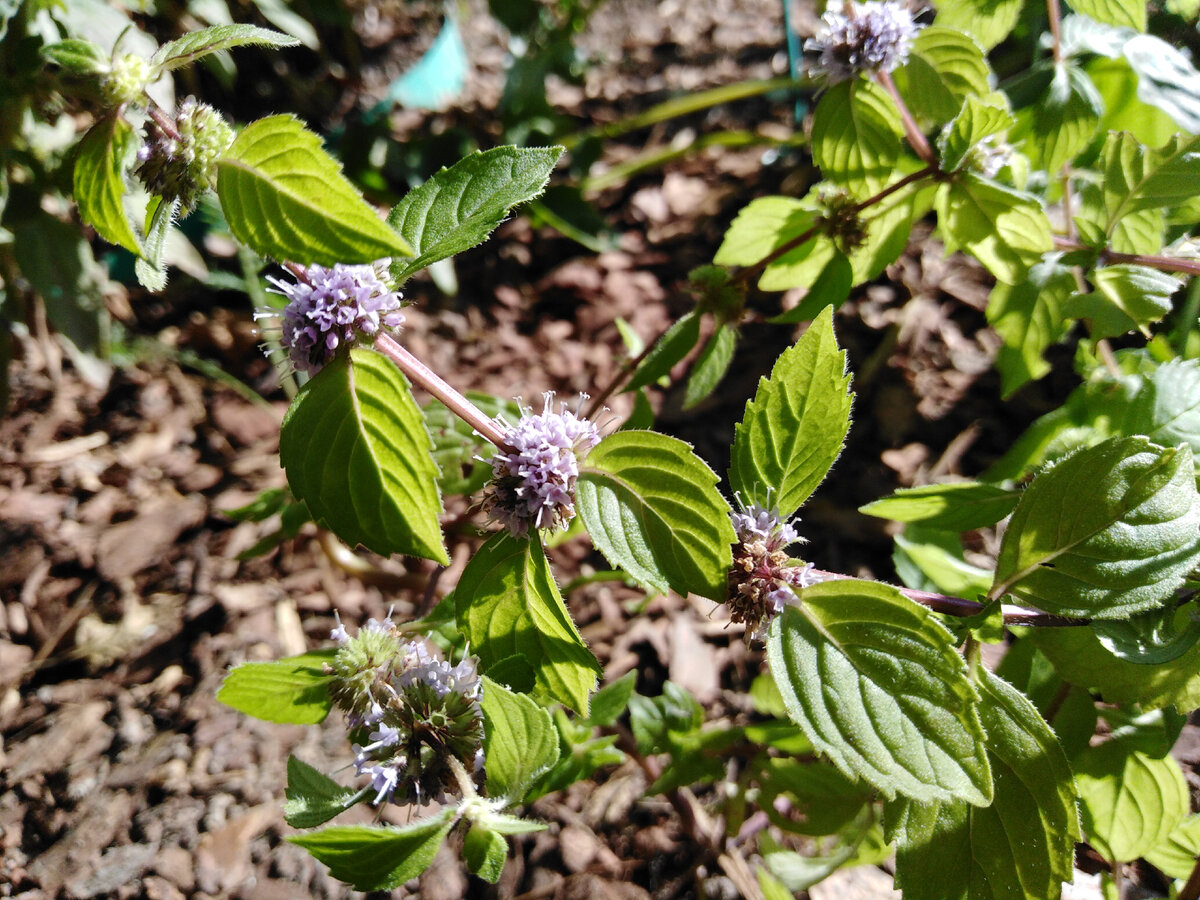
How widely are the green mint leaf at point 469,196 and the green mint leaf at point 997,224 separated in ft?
2.53

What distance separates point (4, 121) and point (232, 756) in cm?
151

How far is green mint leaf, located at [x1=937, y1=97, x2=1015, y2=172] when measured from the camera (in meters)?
1.29

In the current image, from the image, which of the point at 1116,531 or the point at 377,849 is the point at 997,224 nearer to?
the point at 1116,531

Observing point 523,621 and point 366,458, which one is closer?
point 366,458

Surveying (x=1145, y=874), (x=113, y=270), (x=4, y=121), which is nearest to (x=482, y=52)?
(x=113, y=270)

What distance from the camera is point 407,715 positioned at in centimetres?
115

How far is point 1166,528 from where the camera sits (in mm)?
1064

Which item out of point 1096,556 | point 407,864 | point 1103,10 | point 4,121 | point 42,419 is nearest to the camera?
point 407,864

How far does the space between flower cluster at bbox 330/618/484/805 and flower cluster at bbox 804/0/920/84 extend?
3.88 ft

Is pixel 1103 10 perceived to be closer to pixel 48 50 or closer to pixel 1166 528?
pixel 1166 528

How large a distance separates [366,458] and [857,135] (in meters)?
1.03

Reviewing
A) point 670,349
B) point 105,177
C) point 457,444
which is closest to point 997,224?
point 670,349

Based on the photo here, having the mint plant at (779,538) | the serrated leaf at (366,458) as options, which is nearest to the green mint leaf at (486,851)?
the mint plant at (779,538)

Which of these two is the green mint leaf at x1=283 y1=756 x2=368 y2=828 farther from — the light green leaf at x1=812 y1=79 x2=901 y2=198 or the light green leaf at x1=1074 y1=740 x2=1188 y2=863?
the light green leaf at x1=812 y1=79 x2=901 y2=198
